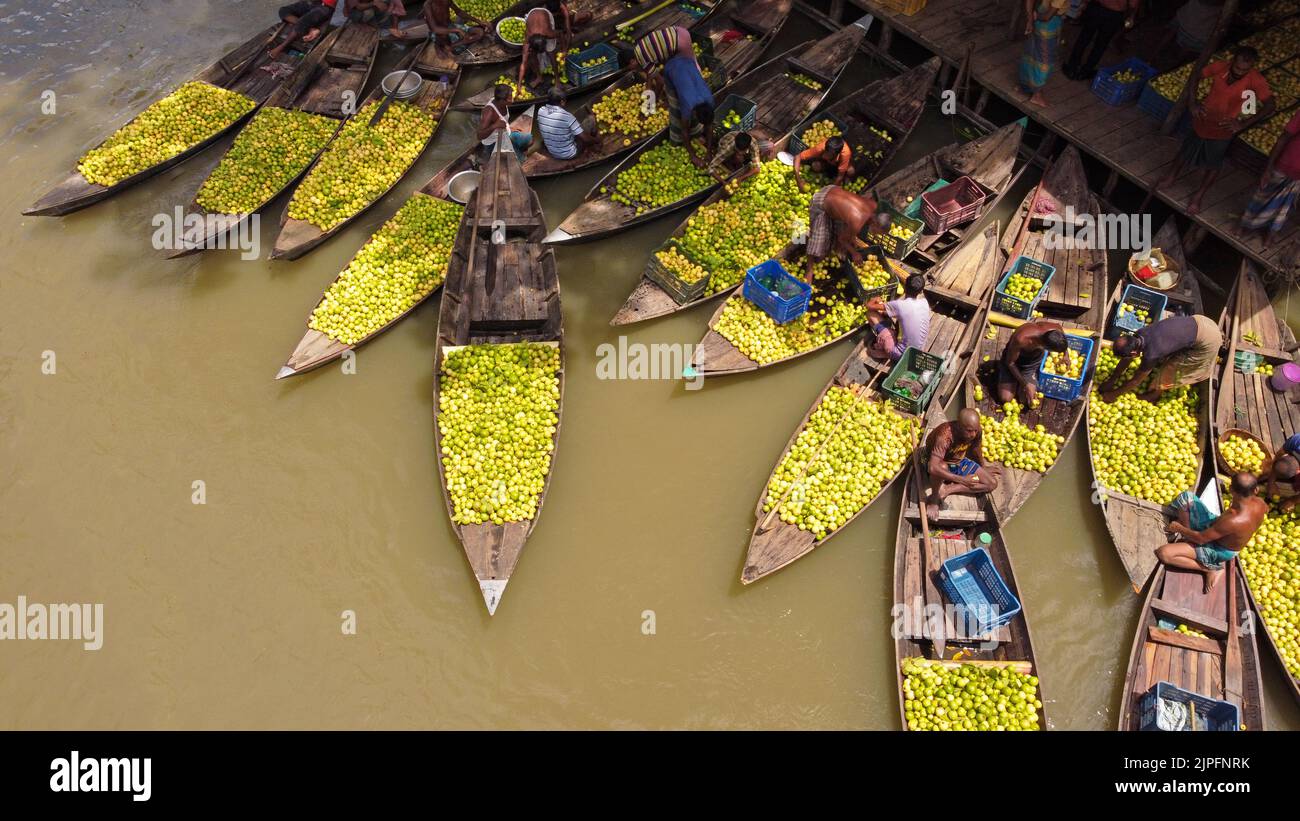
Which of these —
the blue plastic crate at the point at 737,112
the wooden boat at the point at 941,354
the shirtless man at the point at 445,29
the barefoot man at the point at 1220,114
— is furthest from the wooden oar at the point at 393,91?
the barefoot man at the point at 1220,114

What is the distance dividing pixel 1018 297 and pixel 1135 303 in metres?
1.60

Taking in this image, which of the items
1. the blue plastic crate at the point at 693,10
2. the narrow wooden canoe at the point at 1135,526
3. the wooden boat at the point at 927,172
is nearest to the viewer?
the narrow wooden canoe at the point at 1135,526

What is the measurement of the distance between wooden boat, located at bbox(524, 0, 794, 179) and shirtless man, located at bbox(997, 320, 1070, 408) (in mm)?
6032

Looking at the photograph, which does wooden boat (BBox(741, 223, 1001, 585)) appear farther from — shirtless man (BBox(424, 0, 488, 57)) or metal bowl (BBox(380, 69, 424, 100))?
shirtless man (BBox(424, 0, 488, 57))

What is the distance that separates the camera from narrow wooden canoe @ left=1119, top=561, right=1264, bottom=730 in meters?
7.46

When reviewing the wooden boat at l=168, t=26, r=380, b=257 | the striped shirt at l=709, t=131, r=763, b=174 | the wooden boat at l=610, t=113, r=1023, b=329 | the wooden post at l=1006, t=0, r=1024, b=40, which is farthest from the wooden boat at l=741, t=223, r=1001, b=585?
the wooden boat at l=168, t=26, r=380, b=257

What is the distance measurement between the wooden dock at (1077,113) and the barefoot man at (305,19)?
8.22 m

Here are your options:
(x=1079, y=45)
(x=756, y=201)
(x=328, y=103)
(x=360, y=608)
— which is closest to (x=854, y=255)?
(x=756, y=201)

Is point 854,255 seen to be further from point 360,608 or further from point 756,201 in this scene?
point 360,608

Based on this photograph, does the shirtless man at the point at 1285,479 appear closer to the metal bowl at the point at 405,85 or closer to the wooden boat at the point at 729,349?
the wooden boat at the point at 729,349

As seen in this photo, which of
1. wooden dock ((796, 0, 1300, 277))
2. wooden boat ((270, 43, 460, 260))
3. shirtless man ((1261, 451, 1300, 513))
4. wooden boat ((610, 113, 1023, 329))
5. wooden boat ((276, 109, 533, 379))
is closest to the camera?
shirtless man ((1261, 451, 1300, 513))

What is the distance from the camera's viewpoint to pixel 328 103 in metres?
12.8

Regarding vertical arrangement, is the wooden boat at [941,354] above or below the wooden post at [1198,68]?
below
